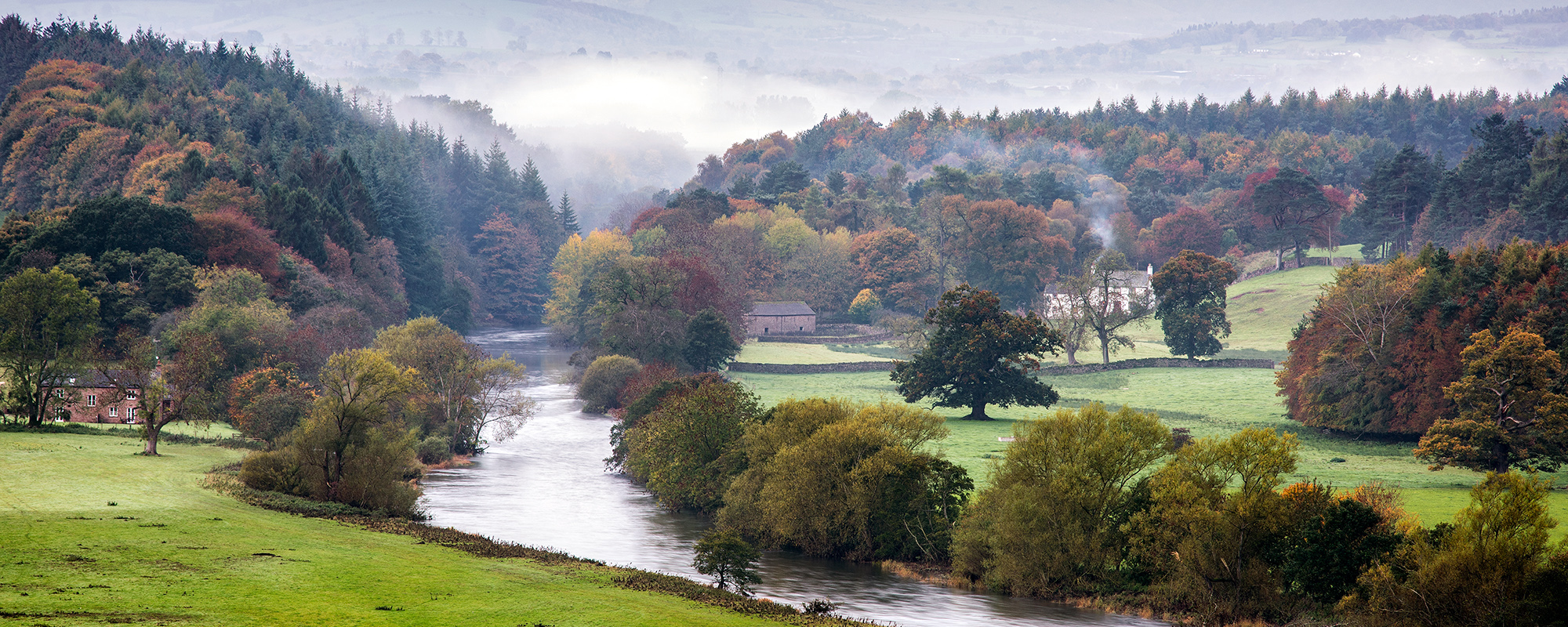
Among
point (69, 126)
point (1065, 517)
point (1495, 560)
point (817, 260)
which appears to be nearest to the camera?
point (1495, 560)

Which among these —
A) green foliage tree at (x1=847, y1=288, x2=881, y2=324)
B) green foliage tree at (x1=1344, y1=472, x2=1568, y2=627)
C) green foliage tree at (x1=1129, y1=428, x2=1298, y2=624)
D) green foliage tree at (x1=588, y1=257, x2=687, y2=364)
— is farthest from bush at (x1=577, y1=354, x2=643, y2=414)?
green foliage tree at (x1=1344, y1=472, x2=1568, y2=627)

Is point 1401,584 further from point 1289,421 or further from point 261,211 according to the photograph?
point 261,211

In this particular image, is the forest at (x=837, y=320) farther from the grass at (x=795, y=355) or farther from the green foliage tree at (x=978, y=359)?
the grass at (x=795, y=355)

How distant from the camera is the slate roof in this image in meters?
139

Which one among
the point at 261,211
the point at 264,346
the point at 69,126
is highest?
the point at 69,126

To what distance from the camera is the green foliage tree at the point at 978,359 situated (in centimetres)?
7881

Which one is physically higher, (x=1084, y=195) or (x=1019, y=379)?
(x=1084, y=195)

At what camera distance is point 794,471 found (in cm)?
4972

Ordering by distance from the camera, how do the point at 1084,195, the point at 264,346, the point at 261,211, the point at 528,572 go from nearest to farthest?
the point at 528,572 → the point at 264,346 → the point at 261,211 → the point at 1084,195

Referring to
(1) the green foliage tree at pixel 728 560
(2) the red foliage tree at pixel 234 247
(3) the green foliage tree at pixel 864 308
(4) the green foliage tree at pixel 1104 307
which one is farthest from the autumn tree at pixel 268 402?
(3) the green foliage tree at pixel 864 308

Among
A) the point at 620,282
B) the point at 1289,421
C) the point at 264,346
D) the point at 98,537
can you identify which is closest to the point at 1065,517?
the point at 98,537

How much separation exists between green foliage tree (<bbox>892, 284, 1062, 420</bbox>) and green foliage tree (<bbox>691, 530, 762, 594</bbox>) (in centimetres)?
4049

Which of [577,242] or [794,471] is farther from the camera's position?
[577,242]

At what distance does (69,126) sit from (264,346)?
78019 millimetres
